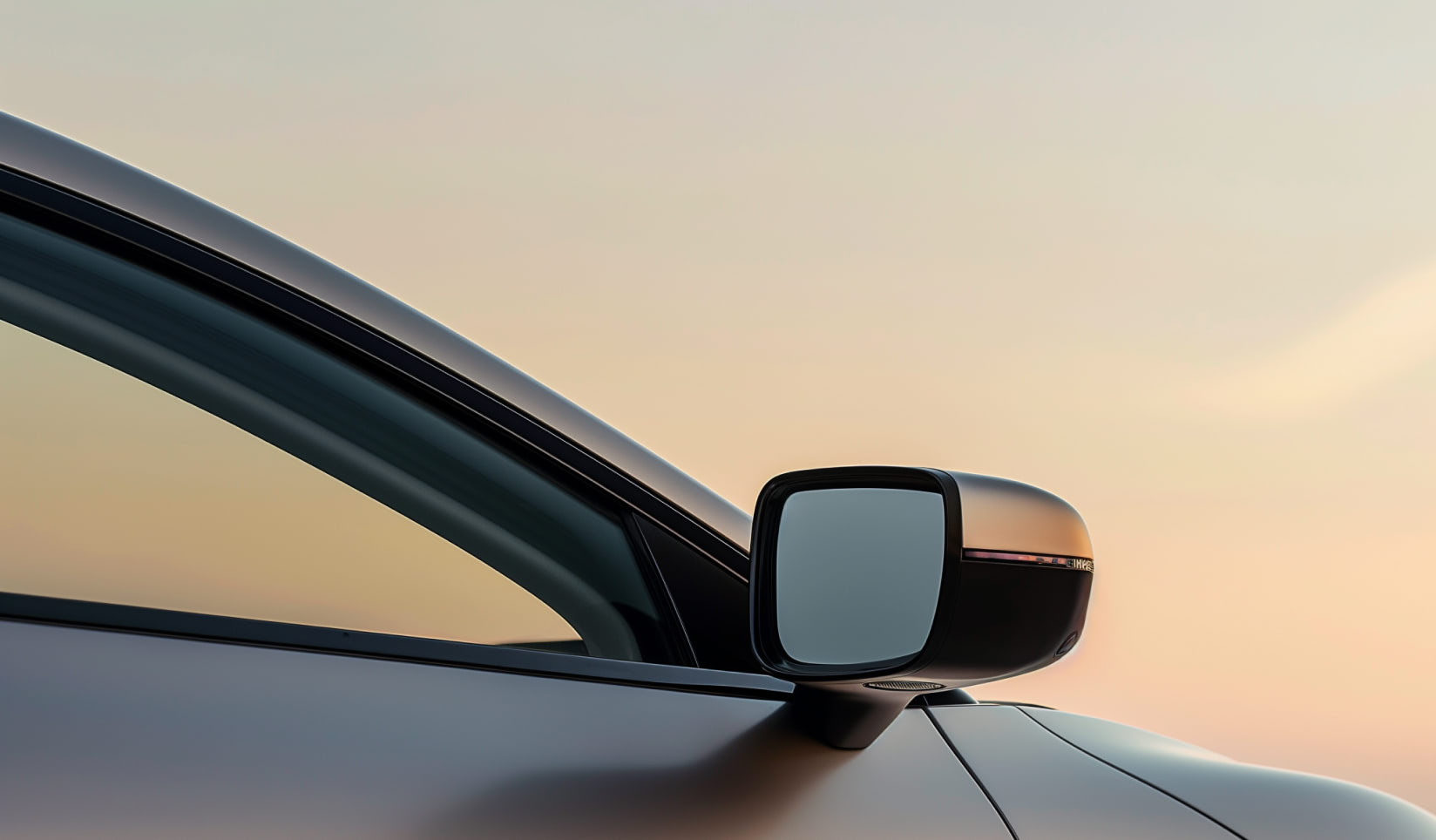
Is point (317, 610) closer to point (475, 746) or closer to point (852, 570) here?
point (475, 746)

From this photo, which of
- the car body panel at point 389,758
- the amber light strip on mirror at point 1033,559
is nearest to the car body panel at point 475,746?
the car body panel at point 389,758

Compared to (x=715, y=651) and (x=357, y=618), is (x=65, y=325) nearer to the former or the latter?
(x=357, y=618)

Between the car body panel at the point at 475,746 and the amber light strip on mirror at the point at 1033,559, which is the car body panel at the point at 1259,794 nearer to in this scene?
the car body panel at the point at 475,746

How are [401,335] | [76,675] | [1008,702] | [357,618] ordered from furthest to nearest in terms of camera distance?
1. [1008,702]
2. [401,335]
3. [357,618]
4. [76,675]

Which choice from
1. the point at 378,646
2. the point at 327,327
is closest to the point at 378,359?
the point at 327,327

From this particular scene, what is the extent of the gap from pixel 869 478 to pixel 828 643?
0.45ft

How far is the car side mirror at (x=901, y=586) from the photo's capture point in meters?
0.80

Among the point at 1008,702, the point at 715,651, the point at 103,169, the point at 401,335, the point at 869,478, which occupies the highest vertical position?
the point at 103,169

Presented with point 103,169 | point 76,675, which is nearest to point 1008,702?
point 76,675

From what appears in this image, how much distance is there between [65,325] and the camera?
93 cm

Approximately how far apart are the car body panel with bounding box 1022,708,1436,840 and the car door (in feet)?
0.70

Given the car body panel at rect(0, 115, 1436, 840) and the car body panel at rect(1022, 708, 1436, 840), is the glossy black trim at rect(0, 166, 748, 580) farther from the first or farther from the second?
the car body panel at rect(1022, 708, 1436, 840)

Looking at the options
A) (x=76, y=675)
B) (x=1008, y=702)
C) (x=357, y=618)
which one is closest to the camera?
(x=76, y=675)

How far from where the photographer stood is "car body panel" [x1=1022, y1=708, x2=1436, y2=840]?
1.05 metres
